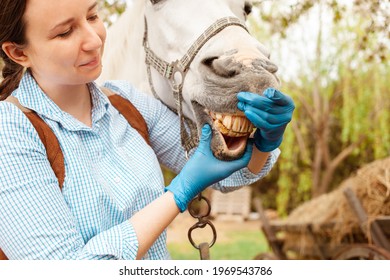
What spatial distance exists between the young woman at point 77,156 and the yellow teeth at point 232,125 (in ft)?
0.13

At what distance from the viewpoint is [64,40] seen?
4.27 ft

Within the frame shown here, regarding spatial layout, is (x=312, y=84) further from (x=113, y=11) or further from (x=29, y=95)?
(x=29, y=95)

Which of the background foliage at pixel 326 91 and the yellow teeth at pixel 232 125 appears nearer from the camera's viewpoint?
the yellow teeth at pixel 232 125

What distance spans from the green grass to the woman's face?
605cm

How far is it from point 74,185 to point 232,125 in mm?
415

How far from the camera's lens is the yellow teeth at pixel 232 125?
4.58 feet

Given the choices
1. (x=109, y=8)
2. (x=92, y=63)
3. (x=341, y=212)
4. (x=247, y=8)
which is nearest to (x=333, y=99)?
(x=341, y=212)

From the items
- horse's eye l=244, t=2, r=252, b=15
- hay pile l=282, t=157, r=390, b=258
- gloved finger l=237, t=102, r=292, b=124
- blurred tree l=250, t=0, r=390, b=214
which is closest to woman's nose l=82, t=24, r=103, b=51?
gloved finger l=237, t=102, r=292, b=124

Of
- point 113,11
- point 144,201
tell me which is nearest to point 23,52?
point 144,201

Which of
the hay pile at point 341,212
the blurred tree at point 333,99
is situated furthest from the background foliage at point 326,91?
the hay pile at point 341,212

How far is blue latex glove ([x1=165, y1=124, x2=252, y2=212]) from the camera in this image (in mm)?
1369

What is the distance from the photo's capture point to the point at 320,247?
4539mm

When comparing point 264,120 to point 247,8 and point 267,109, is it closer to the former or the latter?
point 267,109

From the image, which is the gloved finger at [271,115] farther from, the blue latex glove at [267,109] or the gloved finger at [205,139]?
the gloved finger at [205,139]
